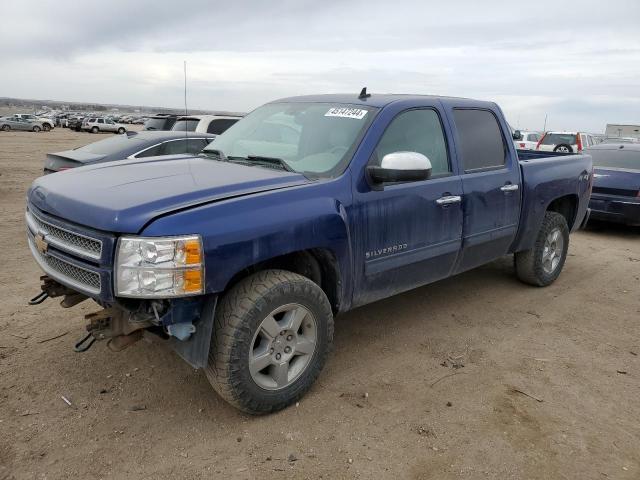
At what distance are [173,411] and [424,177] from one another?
213cm

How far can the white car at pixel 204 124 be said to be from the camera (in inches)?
425

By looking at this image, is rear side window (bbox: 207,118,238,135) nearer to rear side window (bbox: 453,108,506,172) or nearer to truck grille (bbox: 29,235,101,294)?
rear side window (bbox: 453,108,506,172)

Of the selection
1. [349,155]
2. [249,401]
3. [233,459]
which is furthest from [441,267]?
[233,459]

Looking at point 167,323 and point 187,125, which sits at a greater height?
point 187,125

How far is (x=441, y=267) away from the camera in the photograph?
13.6ft

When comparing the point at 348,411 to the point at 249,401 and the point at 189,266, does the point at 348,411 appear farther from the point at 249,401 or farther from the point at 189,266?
the point at 189,266

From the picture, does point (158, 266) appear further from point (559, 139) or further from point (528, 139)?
point (528, 139)

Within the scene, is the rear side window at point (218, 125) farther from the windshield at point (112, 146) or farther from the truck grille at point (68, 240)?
the truck grille at point (68, 240)

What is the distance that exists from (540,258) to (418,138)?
230 centimetres

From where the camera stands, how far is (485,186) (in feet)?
14.2

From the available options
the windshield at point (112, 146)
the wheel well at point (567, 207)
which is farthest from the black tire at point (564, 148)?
the windshield at point (112, 146)

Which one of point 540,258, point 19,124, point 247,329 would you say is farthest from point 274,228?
point 19,124

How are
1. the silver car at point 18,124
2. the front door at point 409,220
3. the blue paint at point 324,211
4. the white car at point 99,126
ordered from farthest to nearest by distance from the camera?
the white car at point 99,126 → the silver car at point 18,124 → the front door at point 409,220 → the blue paint at point 324,211

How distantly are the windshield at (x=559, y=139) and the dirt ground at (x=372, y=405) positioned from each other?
1619cm
